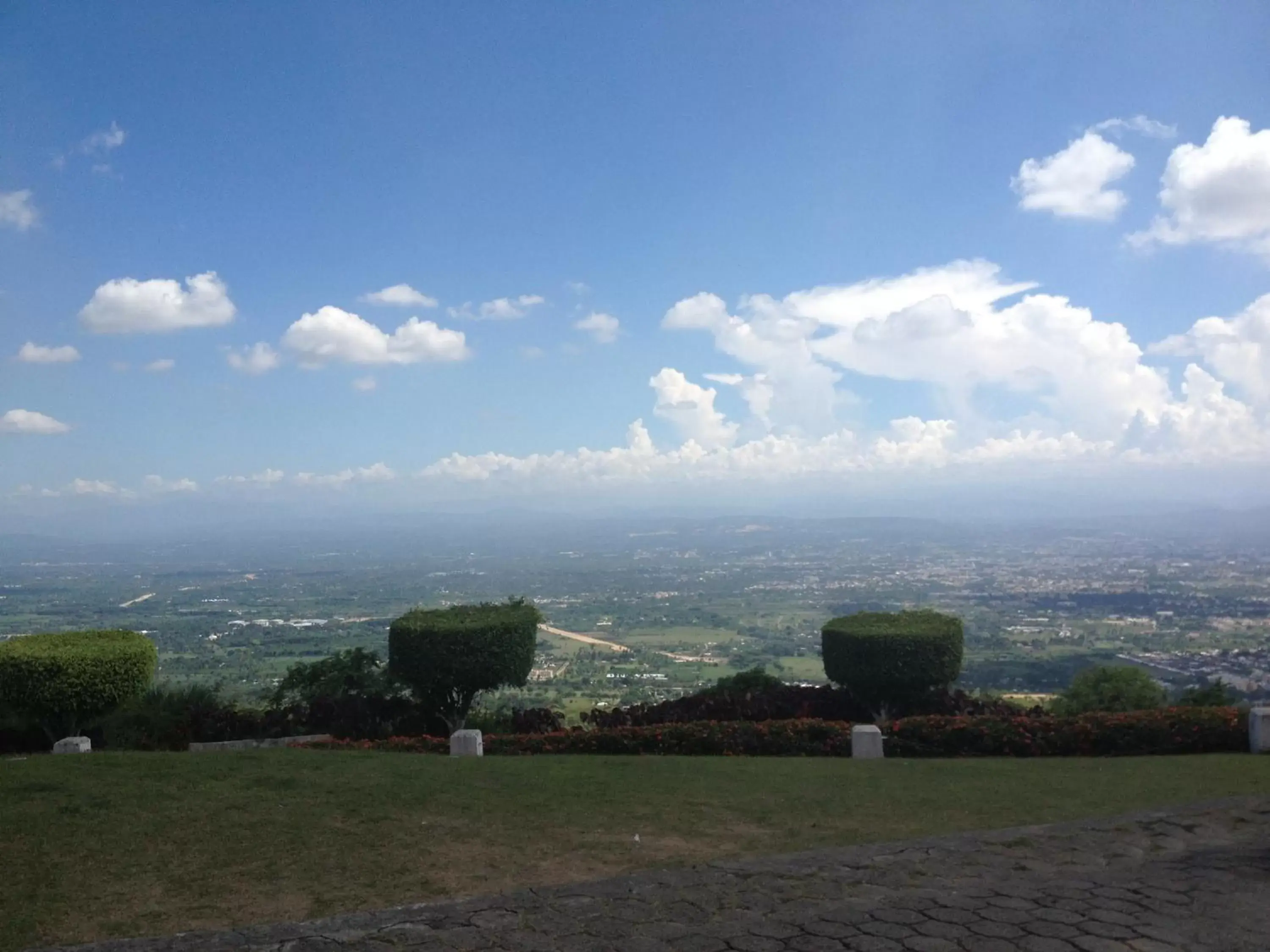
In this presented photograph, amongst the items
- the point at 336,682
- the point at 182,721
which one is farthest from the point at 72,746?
the point at 336,682

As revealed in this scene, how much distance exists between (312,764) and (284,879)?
361 centimetres

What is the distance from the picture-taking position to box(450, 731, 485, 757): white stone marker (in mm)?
10867

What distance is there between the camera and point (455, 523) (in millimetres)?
146375

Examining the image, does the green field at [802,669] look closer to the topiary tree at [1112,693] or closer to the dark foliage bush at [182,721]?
the topiary tree at [1112,693]

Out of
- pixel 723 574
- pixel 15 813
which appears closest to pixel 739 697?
pixel 15 813

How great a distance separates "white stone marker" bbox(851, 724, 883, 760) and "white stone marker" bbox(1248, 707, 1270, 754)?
174 inches

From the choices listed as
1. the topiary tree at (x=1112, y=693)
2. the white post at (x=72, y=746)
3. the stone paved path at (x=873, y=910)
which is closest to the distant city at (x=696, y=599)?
the topiary tree at (x=1112, y=693)

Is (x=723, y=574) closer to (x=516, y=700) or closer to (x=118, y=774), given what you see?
(x=516, y=700)

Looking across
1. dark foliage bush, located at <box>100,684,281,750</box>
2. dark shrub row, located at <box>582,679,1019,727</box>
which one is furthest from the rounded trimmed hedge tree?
dark foliage bush, located at <box>100,684,281,750</box>

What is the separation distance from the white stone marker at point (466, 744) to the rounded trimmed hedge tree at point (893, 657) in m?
6.10

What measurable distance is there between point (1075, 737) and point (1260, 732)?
2.09 meters

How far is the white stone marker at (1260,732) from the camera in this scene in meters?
10.9

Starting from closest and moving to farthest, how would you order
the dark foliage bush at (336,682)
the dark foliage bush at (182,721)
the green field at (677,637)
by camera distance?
1. the dark foliage bush at (182,721)
2. the dark foliage bush at (336,682)
3. the green field at (677,637)

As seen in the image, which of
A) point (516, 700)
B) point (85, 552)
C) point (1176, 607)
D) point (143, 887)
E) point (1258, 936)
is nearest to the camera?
point (1258, 936)
